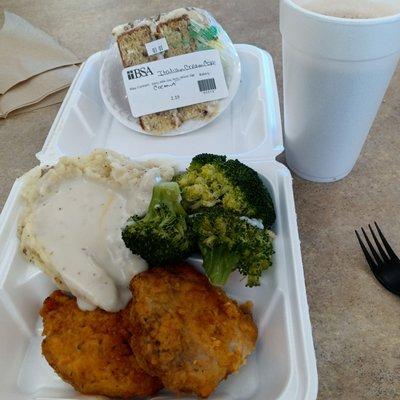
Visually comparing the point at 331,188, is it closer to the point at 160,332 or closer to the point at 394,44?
the point at 394,44

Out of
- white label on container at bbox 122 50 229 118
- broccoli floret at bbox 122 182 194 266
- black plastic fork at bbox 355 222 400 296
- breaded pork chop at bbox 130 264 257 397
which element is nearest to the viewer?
breaded pork chop at bbox 130 264 257 397

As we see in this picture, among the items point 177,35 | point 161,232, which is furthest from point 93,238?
point 177,35

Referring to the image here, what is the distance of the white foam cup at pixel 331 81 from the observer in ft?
3.04

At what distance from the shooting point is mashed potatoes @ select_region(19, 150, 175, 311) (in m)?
0.91

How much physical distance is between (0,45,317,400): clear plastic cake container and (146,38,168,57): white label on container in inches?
11.2

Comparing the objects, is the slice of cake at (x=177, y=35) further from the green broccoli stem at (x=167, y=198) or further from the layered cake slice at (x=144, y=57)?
the green broccoli stem at (x=167, y=198)

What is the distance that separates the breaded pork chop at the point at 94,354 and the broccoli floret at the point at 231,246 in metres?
0.23

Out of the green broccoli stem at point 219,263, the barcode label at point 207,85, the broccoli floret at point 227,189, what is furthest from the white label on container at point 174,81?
the green broccoli stem at point 219,263

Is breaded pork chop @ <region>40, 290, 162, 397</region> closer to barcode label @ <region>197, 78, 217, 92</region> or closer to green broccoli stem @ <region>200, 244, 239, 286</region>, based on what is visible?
green broccoli stem @ <region>200, 244, 239, 286</region>

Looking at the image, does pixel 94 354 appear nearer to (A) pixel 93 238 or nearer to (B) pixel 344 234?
(A) pixel 93 238

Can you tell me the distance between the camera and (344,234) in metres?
1.21

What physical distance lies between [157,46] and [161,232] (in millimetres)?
768

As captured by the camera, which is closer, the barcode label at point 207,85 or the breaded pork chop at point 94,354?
the breaded pork chop at point 94,354

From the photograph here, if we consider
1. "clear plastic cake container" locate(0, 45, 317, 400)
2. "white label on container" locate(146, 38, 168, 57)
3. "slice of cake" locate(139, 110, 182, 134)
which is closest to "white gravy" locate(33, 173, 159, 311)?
"clear plastic cake container" locate(0, 45, 317, 400)
